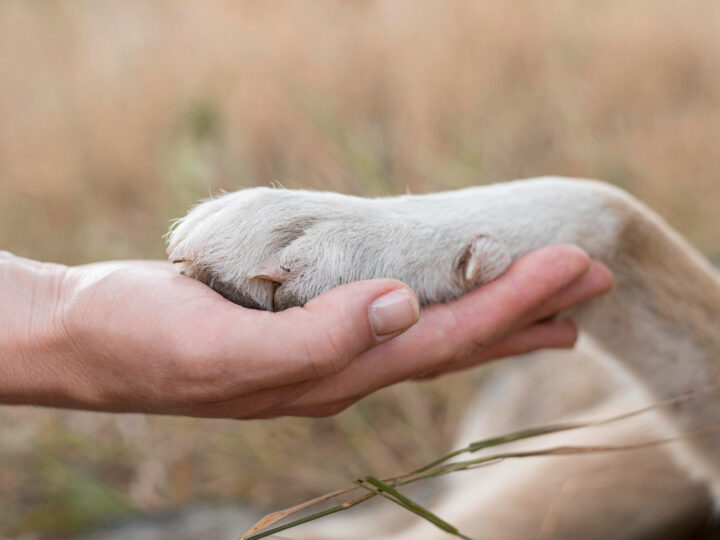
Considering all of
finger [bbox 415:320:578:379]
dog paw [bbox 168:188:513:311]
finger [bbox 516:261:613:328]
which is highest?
dog paw [bbox 168:188:513:311]

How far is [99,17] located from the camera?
19.3 feet

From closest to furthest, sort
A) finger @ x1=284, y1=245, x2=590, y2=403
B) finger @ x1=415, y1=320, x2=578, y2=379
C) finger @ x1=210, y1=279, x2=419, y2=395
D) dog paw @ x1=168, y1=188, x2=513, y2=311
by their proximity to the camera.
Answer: finger @ x1=210, y1=279, x2=419, y2=395 → dog paw @ x1=168, y1=188, x2=513, y2=311 → finger @ x1=284, y1=245, x2=590, y2=403 → finger @ x1=415, y1=320, x2=578, y2=379

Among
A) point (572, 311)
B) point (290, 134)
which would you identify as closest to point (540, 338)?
point (572, 311)

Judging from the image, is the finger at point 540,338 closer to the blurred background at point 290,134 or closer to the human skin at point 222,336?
the human skin at point 222,336

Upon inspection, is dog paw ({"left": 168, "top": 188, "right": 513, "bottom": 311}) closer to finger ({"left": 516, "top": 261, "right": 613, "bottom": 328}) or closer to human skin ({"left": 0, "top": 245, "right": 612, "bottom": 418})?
human skin ({"left": 0, "top": 245, "right": 612, "bottom": 418})

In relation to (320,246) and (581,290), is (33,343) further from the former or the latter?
(581,290)

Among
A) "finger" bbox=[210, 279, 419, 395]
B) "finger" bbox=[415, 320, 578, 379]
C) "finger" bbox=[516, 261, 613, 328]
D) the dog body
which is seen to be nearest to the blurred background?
→ the dog body

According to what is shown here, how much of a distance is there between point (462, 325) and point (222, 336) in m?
0.48

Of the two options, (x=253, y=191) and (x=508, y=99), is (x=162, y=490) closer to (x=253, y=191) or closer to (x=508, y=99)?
(x=253, y=191)

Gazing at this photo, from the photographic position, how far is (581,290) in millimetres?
1386

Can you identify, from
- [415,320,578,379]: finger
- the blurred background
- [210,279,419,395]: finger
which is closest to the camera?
[210,279,419,395]: finger

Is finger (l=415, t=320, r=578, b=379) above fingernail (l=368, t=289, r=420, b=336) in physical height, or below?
below

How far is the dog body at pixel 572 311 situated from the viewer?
1.06 meters

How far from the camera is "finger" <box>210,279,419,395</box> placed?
35.7 inches
